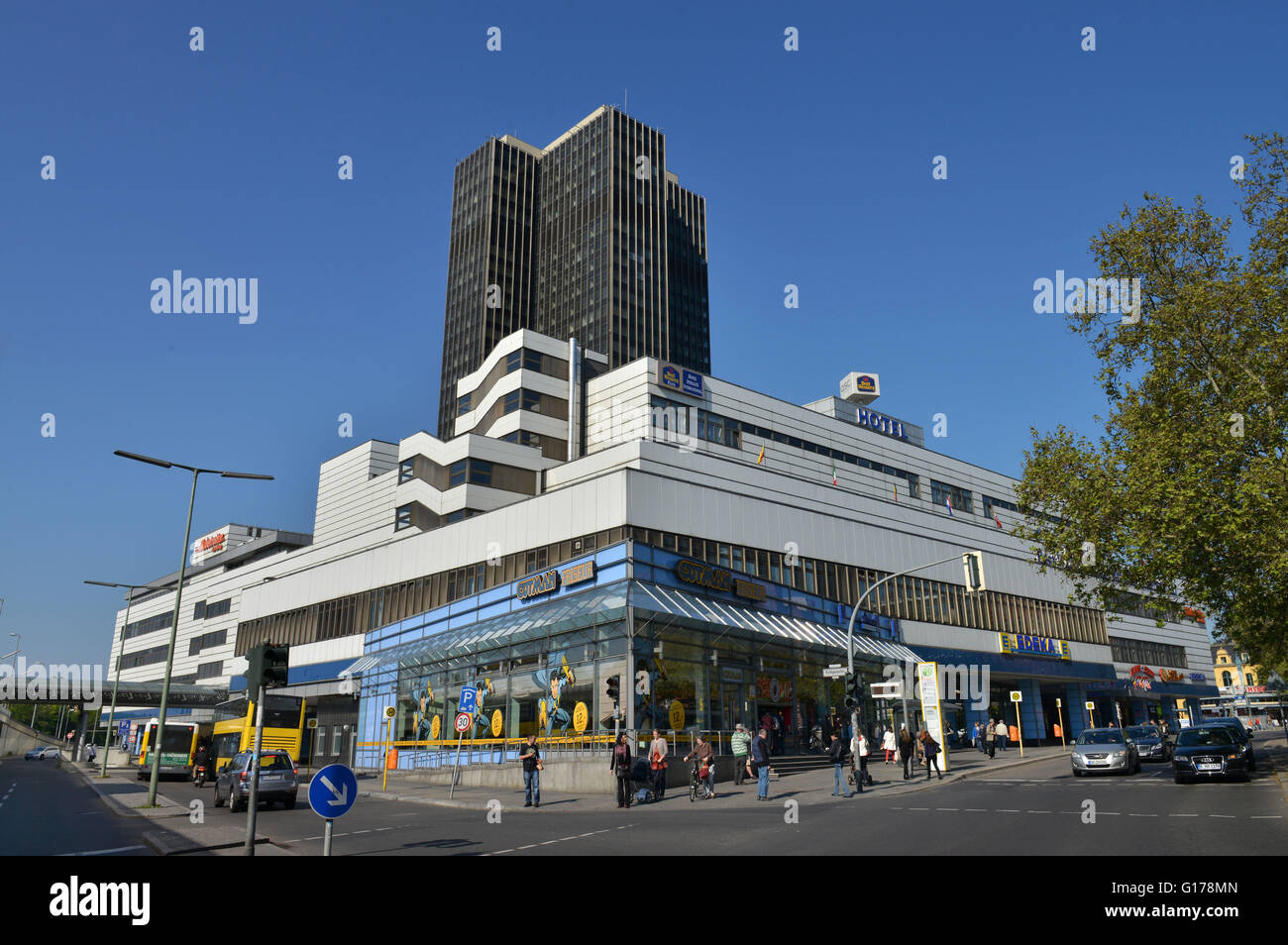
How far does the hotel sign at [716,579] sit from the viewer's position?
33.1 m

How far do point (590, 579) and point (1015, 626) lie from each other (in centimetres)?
3783

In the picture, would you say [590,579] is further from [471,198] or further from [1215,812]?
[471,198]

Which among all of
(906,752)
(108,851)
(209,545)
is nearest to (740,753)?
(906,752)

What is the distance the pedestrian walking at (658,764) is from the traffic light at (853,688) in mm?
5681

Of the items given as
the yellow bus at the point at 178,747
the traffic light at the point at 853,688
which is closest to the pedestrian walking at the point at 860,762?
the traffic light at the point at 853,688

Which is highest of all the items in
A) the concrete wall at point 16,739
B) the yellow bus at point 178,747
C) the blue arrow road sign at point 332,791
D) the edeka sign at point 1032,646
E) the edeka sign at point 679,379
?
the edeka sign at point 679,379

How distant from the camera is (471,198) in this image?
A: 13212cm

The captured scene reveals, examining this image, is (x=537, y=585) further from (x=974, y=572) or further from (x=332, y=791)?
(x=332, y=791)

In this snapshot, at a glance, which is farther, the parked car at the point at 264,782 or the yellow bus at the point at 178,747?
the yellow bus at the point at 178,747

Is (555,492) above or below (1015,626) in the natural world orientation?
above

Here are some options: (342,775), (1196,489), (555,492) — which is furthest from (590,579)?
(342,775)

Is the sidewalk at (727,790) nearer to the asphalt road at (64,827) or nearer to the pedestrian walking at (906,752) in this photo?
the pedestrian walking at (906,752)

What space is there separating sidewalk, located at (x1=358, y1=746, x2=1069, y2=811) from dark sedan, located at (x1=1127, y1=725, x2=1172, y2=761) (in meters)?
4.54

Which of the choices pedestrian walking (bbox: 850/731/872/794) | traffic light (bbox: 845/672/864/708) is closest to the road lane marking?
pedestrian walking (bbox: 850/731/872/794)
